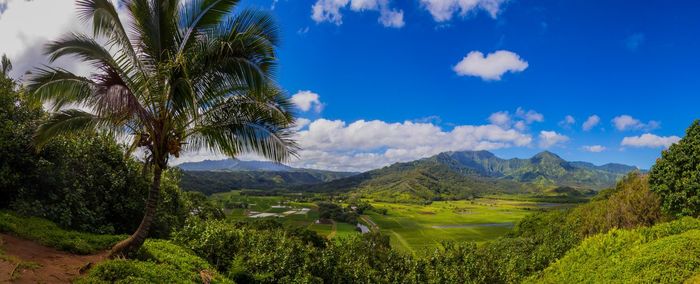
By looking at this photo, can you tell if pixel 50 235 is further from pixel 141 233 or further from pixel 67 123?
pixel 67 123

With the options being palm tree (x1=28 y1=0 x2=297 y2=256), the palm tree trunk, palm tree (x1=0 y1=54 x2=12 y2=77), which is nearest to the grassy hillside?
palm tree (x1=28 y1=0 x2=297 y2=256)

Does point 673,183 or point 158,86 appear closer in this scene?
point 158,86

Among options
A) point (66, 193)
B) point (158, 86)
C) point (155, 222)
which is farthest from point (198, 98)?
point (155, 222)

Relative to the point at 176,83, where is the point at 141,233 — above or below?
below

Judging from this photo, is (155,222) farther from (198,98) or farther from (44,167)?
(198,98)

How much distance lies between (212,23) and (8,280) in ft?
22.7

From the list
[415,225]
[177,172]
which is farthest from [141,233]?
[415,225]

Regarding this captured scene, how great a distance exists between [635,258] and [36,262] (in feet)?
57.6

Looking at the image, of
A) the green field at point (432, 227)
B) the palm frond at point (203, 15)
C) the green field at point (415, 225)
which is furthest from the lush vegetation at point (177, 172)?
the green field at point (432, 227)

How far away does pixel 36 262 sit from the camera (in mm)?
8242

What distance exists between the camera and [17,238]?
975 centimetres

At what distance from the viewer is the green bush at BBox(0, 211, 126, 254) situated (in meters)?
9.94

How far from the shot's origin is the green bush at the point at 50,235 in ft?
32.6

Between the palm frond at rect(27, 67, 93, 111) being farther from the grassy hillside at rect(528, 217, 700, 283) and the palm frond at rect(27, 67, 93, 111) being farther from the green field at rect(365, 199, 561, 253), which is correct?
the green field at rect(365, 199, 561, 253)
